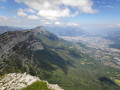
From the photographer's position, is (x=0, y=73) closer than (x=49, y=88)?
No

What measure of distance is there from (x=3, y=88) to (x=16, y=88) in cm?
1696

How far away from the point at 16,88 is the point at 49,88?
131 feet

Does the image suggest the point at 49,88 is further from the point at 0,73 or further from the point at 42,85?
the point at 0,73

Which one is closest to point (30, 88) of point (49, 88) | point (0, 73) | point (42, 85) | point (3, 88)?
point (42, 85)

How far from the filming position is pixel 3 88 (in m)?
111

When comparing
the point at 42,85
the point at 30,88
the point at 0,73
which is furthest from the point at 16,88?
the point at 0,73

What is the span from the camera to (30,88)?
108875 millimetres

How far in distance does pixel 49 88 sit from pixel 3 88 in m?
56.8

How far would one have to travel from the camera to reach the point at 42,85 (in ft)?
367

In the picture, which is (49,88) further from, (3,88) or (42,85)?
(3,88)

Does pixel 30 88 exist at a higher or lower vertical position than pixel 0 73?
higher

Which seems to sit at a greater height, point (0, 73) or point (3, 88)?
point (3, 88)

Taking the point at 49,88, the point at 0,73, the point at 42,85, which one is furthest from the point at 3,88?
the point at 0,73

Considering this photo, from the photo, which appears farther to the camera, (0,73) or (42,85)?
(0,73)
